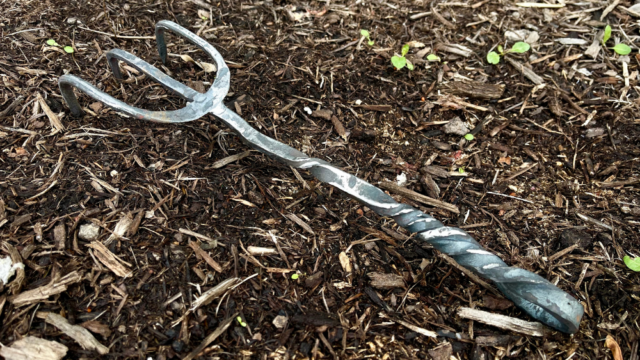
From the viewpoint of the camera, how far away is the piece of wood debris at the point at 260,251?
1674 millimetres

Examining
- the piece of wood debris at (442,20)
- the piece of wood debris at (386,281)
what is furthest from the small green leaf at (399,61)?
the piece of wood debris at (386,281)

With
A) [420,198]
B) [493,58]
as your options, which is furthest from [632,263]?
[493,58]

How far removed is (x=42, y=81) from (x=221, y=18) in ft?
3.08

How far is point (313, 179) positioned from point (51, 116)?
1.16 m

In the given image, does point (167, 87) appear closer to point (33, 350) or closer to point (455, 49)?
point (33, 350)

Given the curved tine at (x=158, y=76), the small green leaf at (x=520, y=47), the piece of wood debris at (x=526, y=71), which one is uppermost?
the curved tine at (x=158, y=76)

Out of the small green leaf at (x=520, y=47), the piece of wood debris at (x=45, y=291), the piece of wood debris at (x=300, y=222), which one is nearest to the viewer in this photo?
the piece of wood debris at (x=45, y=291)

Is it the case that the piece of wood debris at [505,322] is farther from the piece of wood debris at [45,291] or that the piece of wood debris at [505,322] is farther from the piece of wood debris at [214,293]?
the piece of wood debris at [45,291]

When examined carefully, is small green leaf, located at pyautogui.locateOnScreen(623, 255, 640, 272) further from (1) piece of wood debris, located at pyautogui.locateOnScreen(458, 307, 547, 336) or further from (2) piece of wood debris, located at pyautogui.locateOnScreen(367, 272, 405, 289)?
(2) piece of wood debris, located at pyautogui.locateOnScreen(367, 272, 405, 289)

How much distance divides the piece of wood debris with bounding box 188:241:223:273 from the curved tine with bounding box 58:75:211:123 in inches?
18.5

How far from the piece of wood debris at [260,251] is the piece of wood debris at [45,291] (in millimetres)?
576

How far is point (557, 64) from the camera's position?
243 centimetres

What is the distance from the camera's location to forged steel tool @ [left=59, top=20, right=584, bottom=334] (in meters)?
1.47

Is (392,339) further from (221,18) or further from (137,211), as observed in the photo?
(221,18)
